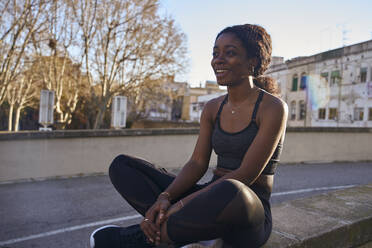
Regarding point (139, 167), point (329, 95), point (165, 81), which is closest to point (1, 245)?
point (139, 167)

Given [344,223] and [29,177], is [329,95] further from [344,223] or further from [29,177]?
[344,223]

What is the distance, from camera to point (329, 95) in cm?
3503

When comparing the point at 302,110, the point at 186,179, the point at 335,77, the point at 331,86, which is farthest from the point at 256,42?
the point at 302,110

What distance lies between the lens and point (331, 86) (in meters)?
34.8

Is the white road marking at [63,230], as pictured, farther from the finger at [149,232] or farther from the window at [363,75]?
the window at [363,75]

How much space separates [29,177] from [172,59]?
56.5 feet

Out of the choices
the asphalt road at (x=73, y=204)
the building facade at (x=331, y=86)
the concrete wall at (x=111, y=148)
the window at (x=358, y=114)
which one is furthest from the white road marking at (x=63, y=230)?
the window at (x=358, y=114)

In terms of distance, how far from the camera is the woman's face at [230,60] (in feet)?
7.21

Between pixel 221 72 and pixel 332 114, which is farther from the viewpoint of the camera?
pixel 332 114

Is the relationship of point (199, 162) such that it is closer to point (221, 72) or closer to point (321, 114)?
point (221, 72)

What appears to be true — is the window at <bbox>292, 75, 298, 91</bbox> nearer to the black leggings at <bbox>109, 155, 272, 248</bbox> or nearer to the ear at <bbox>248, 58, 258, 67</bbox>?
the ear at <bbox>248, 58, 258, 67</bbox>

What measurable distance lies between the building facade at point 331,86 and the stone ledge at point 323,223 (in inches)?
1185

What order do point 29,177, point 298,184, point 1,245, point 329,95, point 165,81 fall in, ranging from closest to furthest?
point 1,245 < point 298,184 < point 29,177 < point 165,81 < point 329,95

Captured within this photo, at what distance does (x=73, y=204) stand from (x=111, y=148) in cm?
344
